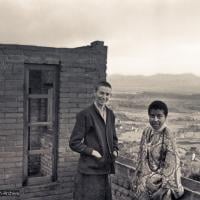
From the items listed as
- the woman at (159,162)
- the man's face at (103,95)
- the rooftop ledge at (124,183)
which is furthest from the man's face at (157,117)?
the rooftop ledge at (124,183)

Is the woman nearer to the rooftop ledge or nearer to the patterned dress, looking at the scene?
the patterned dress

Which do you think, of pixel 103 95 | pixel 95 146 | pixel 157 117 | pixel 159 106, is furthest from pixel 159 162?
pixel 103 95

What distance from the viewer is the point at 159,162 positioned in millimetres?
Answer: 3680

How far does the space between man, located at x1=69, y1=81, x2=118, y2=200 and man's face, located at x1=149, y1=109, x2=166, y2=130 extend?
0.65 m

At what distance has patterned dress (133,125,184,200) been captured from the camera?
3.60 meters

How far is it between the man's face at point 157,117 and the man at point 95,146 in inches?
25.5

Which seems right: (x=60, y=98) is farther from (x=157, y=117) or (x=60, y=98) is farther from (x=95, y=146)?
(x=157, y=117)

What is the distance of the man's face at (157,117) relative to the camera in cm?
363

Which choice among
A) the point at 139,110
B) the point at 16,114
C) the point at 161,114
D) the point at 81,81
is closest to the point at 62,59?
the point at 81,81

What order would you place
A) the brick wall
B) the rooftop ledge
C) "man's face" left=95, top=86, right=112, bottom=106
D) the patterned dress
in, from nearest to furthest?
1. the patterned dress
2. "man's face" left=95, top=86, right=112, bottom=106
3. the rooftop ledge
4. the brick wall

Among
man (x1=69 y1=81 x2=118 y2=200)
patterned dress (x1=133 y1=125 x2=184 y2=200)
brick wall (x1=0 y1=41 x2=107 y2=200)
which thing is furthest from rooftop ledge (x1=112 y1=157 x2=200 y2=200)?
patterned dress (x1=133 y1=125 x2=184 y2=200)

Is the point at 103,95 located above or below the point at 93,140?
above

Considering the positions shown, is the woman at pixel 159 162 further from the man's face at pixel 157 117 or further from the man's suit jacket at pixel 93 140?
the man's suit jacket at pixel 93 140

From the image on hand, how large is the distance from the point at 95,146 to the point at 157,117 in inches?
33.9
